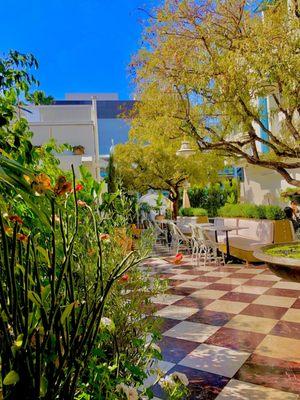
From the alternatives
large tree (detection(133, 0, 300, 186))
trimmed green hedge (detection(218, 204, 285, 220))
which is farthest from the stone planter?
trimmed green hedge (detection(218, 204, 285, 220))

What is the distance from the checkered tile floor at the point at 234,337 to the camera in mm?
2262

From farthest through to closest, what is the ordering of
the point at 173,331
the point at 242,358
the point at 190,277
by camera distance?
1. the point at 190,277
2. the point at 173,331
3. the point at 242,358

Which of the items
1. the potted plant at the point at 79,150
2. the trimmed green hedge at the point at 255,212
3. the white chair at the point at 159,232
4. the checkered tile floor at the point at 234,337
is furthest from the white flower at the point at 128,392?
the potted plant at the point at 79,150

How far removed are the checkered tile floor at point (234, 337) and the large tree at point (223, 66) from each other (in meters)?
1.58

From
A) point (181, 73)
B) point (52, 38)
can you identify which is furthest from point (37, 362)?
point (52, 38)

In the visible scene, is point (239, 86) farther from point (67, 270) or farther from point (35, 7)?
point (35, 7)

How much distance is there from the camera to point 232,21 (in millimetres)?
3930

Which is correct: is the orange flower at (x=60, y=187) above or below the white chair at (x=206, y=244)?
above

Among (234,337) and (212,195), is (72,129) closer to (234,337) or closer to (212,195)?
(212,195)

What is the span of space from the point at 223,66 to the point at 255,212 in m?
6.53

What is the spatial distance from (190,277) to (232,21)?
406 cm

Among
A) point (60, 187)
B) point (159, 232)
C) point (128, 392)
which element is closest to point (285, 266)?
point (128, 392)

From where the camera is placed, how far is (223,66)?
3.63m

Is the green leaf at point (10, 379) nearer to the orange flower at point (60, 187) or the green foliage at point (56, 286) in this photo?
the green foliage at point (56, 286)
